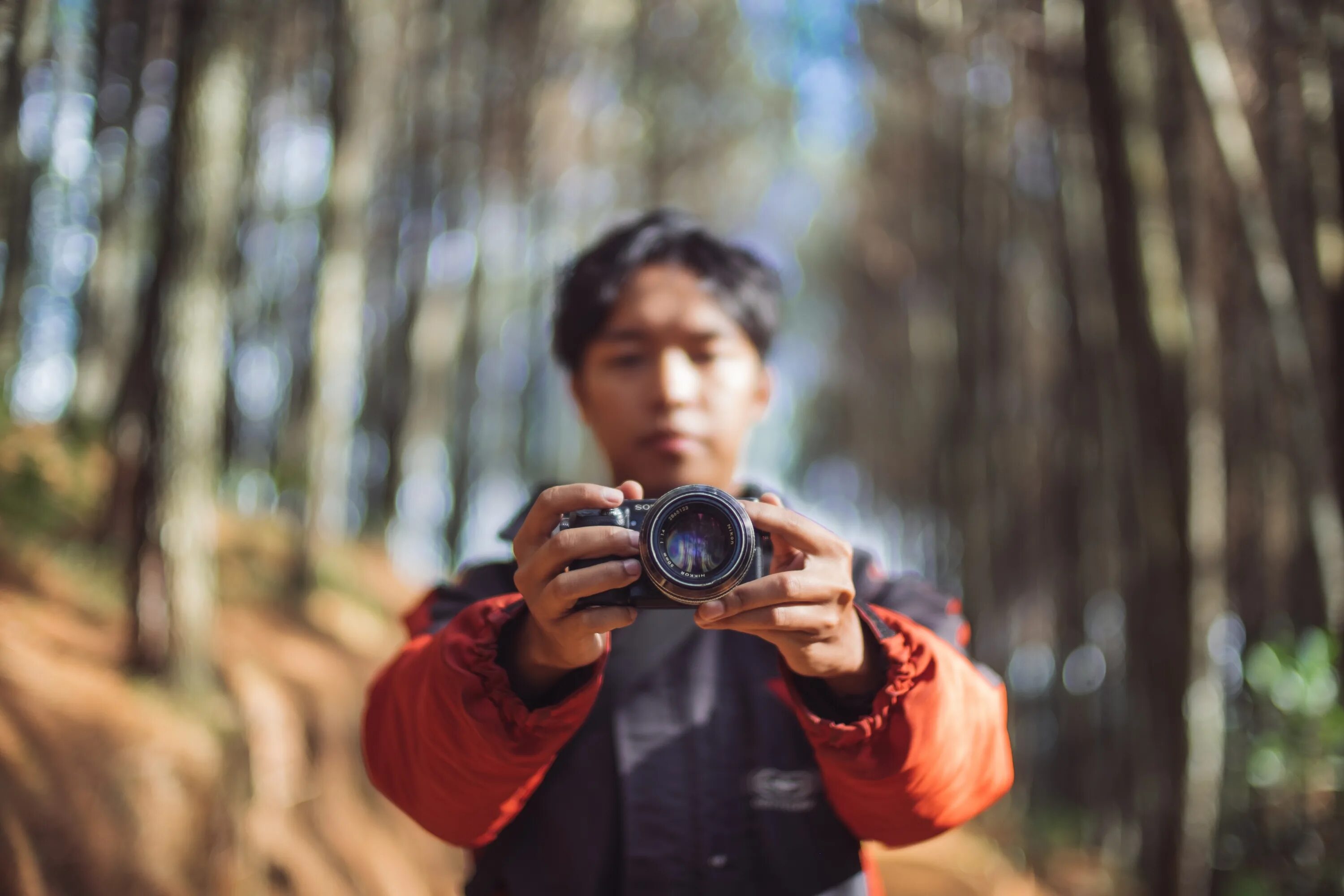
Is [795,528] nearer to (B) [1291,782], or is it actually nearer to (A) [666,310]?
(A) [666,310]

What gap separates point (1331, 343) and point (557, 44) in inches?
432

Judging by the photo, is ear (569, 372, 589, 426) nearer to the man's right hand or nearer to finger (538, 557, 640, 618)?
the man's right hand

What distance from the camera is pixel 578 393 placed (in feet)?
6.93

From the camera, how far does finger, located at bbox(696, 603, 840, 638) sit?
55.5 inches

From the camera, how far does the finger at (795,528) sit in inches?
58.2

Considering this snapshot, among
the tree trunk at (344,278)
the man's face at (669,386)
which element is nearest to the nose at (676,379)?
the man's face at (669,386)

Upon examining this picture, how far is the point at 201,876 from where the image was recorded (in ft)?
15.7

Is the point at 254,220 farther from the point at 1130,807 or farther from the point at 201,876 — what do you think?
the point at 1130,807

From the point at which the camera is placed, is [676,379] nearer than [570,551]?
No

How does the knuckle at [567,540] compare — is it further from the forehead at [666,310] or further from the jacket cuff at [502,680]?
the forehead at [666,310]

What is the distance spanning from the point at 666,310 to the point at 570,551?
26.5 inches

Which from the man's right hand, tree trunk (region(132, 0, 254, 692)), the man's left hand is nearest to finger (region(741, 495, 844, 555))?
the man's left hand

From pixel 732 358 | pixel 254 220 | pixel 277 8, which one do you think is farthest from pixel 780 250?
pixel 254 220

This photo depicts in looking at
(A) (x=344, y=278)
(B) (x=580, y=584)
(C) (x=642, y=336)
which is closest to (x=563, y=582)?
(B) (x=580, y=584)
